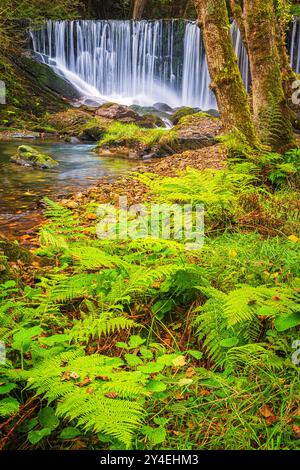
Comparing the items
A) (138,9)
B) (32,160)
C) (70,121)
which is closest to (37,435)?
(32,160)

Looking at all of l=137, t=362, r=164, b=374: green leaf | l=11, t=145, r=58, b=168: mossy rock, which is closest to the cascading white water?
l=11, t=145, r=58, b=168: mossy rock

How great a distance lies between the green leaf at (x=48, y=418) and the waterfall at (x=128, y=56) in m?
22.0

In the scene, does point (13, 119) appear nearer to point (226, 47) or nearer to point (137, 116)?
point (137, 116)

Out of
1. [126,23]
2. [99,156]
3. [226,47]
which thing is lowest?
[99,156]

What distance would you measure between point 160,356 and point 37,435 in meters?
0.74

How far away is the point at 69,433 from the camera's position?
170 centimetres

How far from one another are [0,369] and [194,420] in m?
0.88

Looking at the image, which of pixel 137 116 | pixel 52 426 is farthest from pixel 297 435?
pixel 137 116

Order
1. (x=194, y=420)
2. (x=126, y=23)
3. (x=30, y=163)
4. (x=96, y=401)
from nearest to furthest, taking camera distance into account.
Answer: (x=96, y=401)
(x=194, y=420)
(x=30, y=163)
(x=126, y=23)

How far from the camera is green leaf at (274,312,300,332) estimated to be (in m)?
1.90

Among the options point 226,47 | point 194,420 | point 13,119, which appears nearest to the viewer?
point 194,420

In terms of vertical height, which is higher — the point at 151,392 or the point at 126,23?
the point at 126,23

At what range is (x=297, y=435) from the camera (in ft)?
5.39

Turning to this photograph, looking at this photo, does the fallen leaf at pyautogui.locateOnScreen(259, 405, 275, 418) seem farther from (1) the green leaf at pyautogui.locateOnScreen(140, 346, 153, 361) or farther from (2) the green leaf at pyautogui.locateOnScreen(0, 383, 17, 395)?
(2) the green leaf at pyautogui.locateOnScreen(0, 383, 17, 395)
